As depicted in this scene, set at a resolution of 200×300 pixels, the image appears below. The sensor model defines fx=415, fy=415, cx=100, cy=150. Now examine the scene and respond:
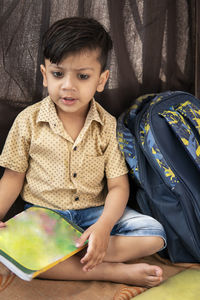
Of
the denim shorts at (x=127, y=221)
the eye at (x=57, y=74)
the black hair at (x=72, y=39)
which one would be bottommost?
the denim shorts at (x=127, y=221)

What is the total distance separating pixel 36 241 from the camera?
0.96m

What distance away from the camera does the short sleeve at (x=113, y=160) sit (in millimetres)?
1148

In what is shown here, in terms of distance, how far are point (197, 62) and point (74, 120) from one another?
1.88 feet

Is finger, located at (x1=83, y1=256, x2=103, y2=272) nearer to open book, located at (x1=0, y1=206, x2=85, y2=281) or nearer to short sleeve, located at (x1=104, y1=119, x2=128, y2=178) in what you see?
open book, located at (x1=0, y1=206, x2=85, y2=281)

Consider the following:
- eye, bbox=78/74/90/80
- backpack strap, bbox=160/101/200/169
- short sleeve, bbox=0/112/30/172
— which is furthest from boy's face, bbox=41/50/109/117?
backpack strap, bbox=160/101/200/169

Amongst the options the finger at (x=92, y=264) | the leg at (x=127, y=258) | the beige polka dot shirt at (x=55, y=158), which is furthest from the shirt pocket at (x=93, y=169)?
the finger at (x=92, y=264)

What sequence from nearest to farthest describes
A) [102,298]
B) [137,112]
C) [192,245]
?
1. [102,298]
2. [192,245]
3. [137,112]

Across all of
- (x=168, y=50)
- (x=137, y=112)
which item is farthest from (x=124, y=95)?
(x=168, y=50)

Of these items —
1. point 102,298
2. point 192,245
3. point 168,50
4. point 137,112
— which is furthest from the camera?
point 168,50

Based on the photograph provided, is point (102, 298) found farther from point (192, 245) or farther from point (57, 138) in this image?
point (57, 138)

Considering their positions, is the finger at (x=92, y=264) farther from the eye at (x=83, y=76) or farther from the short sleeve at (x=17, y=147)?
the eye at (x=83, y=76)

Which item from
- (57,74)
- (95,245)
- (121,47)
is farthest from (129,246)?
(121,47)

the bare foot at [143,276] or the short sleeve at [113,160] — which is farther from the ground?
the short sleeve at [113,160]

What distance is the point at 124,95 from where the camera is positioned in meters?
1.33
